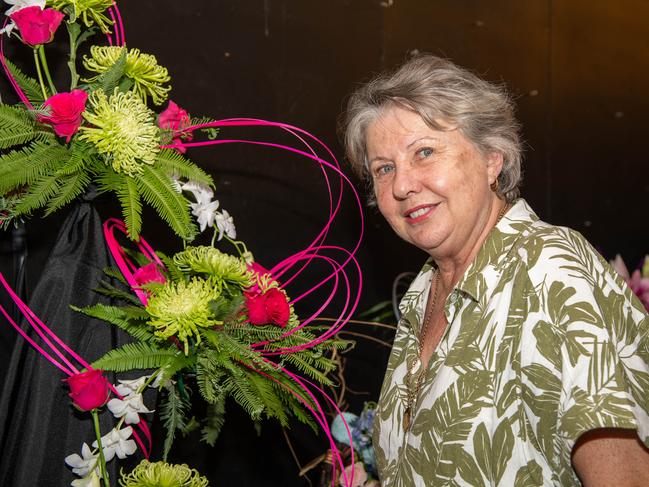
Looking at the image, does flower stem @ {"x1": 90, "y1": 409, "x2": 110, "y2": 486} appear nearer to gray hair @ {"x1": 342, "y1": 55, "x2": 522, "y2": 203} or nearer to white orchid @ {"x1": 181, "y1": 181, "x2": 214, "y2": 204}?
white orchid @ {"x1": 181, "y1": 181, "x2": 214, "y2": 204}

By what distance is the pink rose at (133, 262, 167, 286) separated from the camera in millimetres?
1377

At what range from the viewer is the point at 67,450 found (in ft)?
4.28

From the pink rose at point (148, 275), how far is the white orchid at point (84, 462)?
30 cm

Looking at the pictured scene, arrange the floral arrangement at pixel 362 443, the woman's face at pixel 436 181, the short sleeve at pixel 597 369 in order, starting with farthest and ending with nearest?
the floral arrangement at pixel 362 443, the woman's face at pixel 436 181, the short sleeve at pixel 597 369

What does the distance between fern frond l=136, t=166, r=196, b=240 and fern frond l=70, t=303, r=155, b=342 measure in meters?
0.16

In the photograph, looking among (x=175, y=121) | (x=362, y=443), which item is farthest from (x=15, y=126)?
(x=362, y=443)

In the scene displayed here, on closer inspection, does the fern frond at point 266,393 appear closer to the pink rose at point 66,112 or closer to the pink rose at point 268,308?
the pink rose at point 268,308

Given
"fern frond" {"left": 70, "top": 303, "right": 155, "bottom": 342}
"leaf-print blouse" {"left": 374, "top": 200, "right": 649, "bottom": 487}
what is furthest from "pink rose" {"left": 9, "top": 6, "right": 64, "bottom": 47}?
"leaf-print blouse" {"left": 374, "top": 200, "right": 649, "bottom": 487}

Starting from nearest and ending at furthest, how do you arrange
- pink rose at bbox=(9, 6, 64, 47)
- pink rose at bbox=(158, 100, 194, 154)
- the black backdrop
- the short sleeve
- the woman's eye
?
the short sleeve, pink rose at bbox=(9, 6, 64, 47), pink rose at bbox=(158, 100, 194, 154), the woman's eye, the black backdrop

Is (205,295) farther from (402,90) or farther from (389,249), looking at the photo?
(389,249)

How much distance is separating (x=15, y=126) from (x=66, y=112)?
0.10m

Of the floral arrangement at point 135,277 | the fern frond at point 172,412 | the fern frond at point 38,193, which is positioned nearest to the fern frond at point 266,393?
the floral arrangement at point 135,277

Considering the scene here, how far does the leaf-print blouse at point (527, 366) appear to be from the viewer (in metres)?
1.24

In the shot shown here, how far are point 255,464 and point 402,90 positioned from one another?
4.35ft
